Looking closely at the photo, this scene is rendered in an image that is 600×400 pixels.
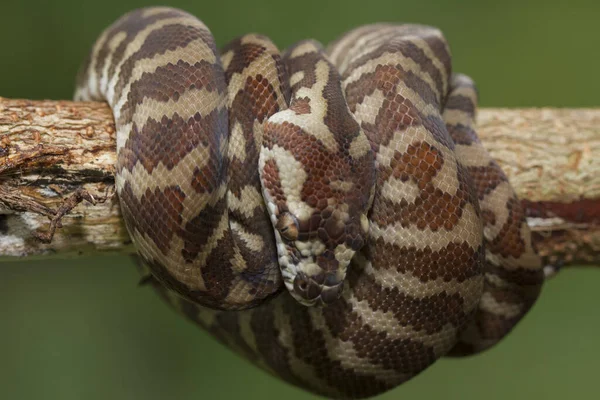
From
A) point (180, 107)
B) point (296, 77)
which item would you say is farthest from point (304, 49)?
point (180, 107)

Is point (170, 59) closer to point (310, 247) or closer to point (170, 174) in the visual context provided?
point (170, 174)

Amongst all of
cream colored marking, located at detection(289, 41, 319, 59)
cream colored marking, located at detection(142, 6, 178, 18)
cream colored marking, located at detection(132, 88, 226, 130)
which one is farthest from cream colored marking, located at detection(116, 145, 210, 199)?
cream colored marking, located at detection(142, 6, 178, 18)

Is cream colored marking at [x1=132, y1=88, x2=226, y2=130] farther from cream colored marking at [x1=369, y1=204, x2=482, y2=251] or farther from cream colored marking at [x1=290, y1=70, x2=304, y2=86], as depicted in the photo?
cream colored marking at [x1=369, y1=204, x2=482, y2=251]

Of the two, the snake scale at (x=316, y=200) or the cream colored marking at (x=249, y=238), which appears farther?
the cream colored marking at (x=249, y=238)

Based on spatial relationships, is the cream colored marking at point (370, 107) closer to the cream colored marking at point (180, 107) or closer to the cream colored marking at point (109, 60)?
the cream colored marking at point (180, 107)

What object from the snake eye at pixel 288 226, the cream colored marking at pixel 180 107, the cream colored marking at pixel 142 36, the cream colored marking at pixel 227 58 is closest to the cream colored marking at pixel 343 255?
the snake eye at pixel 288 226

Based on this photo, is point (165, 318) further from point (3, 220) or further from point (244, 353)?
point (3, 220)
